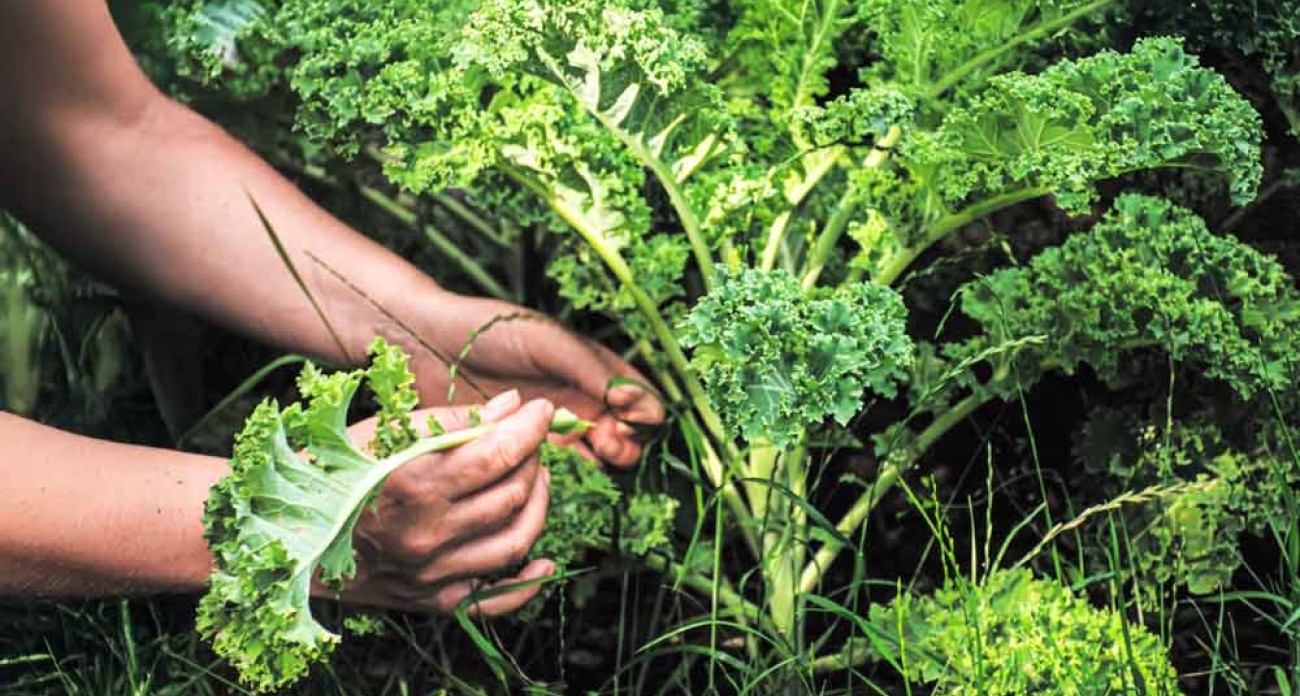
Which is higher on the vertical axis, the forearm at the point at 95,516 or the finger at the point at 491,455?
the finger at the point at 491,455

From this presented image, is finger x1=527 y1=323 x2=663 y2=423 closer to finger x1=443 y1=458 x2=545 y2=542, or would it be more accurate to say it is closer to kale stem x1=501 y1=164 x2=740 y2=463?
kale stem x1=501 y1=164 x2=740 y2=463

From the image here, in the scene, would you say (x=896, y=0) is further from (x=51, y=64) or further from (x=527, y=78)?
(x=51, y=64)

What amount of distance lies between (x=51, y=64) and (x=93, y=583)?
830mm

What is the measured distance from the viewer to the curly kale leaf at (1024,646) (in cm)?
195

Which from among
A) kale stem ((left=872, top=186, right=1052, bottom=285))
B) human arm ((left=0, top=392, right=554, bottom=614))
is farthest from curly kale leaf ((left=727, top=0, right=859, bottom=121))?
human arm ((left=0, top=392, right=554, bottom=614))

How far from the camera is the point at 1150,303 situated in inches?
83.0

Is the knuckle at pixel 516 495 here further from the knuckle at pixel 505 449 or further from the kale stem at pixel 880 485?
the kale stem at pixel 880 485

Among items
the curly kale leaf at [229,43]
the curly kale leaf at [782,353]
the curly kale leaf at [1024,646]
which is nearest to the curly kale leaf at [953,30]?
the curly kale leaf at [782,353]

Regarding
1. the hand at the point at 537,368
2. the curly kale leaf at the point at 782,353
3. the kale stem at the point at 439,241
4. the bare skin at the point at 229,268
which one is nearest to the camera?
the curly kale leaf at the point at 782,353

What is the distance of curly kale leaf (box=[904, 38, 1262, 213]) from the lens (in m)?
1.93

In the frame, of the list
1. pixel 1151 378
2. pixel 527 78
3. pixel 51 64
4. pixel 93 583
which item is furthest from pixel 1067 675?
pixel 51 64

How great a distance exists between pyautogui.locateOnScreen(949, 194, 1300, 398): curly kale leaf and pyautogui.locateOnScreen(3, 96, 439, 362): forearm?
0.93m

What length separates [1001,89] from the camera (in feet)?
6.42

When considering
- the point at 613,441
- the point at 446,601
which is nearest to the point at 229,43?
the point at 613,441
